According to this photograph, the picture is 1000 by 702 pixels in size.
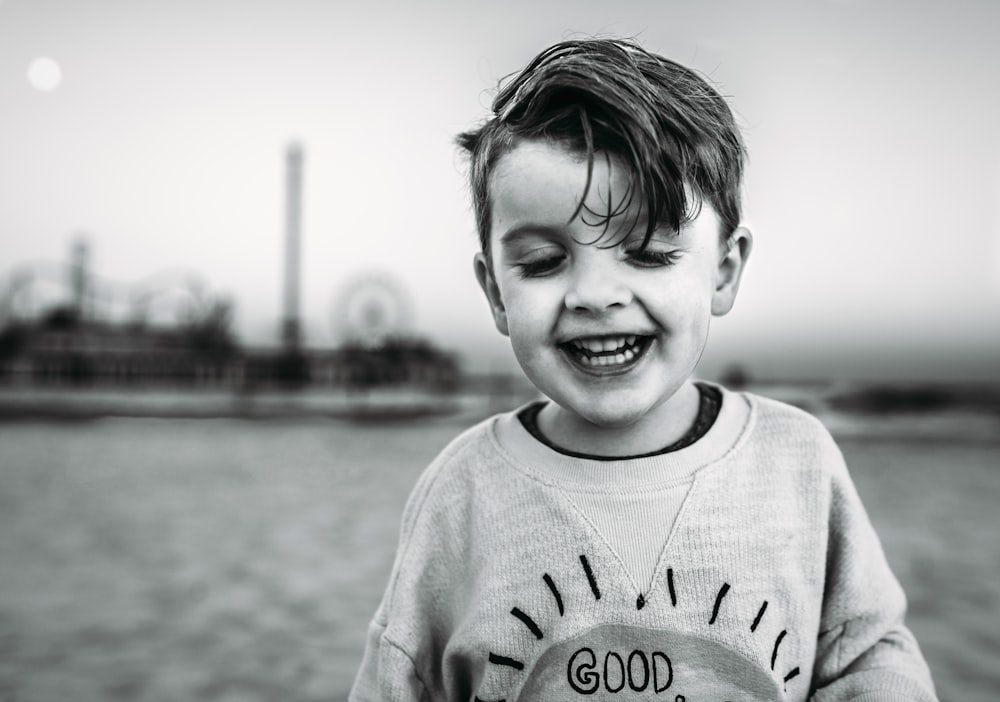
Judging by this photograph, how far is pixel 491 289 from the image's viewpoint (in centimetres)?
142

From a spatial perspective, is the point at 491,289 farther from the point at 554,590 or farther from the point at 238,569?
the point at 238,569

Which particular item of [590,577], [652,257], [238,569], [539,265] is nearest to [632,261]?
[652,257]

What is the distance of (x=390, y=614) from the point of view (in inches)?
54.6

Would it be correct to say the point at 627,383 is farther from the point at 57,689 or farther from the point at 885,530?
the point at 885,530

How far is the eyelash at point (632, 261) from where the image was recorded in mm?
1226

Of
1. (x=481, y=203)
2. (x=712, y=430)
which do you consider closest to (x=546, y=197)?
(x=481, y=203)

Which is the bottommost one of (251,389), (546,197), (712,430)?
(251,389)

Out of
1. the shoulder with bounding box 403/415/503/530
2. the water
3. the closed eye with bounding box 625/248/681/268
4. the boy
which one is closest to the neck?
the boy

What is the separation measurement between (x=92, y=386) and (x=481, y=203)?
24.2m

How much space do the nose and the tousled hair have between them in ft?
0.20

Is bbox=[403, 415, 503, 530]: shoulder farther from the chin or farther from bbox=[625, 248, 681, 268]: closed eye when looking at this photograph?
bbox=[625, 248, 681, 268]: closed eye

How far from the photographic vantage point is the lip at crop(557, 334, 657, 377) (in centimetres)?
126

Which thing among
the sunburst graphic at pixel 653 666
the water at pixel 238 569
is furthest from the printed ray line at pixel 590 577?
the water at pixel 238 569

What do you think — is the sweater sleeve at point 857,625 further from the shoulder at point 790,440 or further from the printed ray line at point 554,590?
the printed ray line at point 554,590
